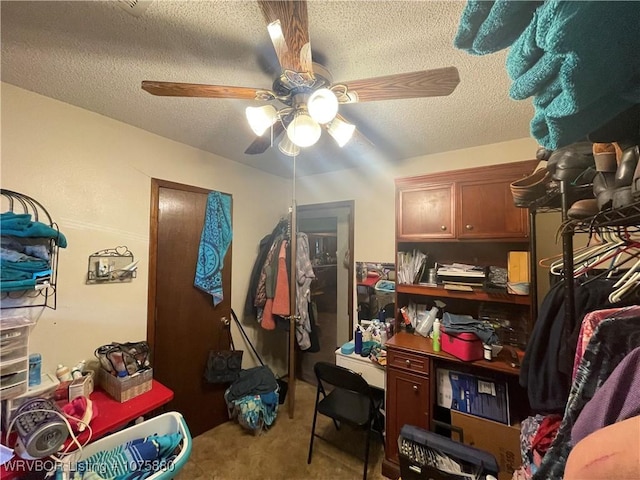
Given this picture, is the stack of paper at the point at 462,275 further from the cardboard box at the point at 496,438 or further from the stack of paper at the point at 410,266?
the cardboard box at the point at 496,438

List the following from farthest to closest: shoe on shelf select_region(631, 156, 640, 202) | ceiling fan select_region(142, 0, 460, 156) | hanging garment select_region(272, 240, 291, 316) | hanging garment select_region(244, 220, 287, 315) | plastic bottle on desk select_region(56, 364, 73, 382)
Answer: hanging garment select_region(244, 220, 287, 315)
hanging garment select_region(272, 240, 291, 316)
plastic bottle on desk select_region(56, 364, 73, 382)
ceiling fan select_region(142, 0, 460, 156)
shoe on shelf select_region(631, 156, 640, 202)

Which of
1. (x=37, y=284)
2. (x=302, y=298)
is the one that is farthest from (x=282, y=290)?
(x=37, y=284)

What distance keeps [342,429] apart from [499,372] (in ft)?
4.43

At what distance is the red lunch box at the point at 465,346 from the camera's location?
1.61 metres

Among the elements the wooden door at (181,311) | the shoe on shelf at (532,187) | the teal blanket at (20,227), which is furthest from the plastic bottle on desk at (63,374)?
the shoe on shelf at (532,187)

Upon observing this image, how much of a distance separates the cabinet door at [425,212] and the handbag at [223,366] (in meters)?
1.76

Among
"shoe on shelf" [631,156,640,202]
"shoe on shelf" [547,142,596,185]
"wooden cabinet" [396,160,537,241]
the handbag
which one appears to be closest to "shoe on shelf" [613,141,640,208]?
"shoe on shelf" [631,156,640,202]

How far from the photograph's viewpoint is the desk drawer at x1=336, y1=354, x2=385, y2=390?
6.49ft

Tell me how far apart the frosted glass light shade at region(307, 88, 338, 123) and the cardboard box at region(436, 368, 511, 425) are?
1739mm

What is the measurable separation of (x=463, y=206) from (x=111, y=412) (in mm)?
2438

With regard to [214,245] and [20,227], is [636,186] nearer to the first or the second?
[20,227]

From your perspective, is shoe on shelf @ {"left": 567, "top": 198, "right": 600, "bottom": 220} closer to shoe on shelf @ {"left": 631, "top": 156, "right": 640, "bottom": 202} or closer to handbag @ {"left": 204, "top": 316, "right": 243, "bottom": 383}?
shoe on shelf @ {"left": 631, "top": 156, "right": 640, "bottom": 202}

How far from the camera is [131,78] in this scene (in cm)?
136

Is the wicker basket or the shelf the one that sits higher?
the shelf
